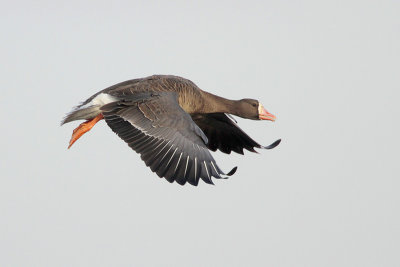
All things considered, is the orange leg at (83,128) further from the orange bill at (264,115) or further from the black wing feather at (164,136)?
the orange bill at (264,115)

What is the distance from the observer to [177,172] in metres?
13.1

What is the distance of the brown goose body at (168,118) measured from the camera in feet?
43.3

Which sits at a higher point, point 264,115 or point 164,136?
point 264,115

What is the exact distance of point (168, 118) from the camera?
13812 mm

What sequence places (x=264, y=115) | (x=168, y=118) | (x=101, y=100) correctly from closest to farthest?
(x=168, y=118)
(x=101, y=100)
(x=264, y=115)

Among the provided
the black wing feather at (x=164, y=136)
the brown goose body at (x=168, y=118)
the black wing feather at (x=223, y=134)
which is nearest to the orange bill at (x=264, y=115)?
the brown goose body at (x=168, y=118)

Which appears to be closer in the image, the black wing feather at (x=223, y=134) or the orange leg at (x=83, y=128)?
the orange leg at (x=83, y=128)

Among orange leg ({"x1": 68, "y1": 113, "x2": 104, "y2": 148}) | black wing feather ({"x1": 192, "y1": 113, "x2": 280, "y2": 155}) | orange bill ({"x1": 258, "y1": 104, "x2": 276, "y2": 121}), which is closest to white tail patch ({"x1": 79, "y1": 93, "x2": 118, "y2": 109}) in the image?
orange leg ({"x1": 68, "y1": 113, "x2": 104, "y2": 148})

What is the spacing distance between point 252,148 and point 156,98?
3.30 m

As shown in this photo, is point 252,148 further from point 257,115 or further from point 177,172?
point 177,172

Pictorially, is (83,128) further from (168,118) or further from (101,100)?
(168,118)

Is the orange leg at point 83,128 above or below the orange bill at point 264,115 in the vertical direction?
below

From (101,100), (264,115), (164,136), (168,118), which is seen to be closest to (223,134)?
(264,115)

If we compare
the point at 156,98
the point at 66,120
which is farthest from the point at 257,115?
the point at 66,120
